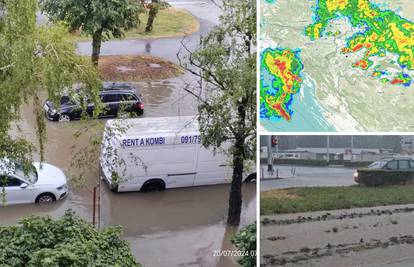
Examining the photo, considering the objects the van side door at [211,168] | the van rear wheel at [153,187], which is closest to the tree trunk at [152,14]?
the van side door at [211,168]

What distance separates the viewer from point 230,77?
1195cm

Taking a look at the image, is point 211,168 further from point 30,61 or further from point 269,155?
point 269,155

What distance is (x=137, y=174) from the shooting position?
52.1 feet

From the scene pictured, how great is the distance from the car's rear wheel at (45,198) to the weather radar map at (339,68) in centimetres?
1048

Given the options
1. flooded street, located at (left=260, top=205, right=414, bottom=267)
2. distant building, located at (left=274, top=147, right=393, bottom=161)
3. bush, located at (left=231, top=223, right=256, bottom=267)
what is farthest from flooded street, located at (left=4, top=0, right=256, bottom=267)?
flooded street, located at (left=260, top=205, right=414, bottom=267)

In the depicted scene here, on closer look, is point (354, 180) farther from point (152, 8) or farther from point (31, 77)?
point (152, 8)

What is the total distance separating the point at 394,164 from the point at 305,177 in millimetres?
930

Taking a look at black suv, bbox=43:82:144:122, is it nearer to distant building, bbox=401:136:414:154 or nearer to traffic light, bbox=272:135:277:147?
traffic light, bbox=272:135:277:147

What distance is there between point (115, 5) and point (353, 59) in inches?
669

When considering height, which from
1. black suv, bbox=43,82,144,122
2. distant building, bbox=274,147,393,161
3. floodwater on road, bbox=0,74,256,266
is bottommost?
floodwater on road, bbox=0,74,256,266

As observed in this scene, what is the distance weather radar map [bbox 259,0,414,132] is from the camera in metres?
5.89

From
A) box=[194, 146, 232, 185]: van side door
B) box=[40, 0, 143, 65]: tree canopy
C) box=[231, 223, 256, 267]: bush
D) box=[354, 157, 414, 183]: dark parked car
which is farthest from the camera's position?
box=[40, 0, 143, 65]: tree canopy

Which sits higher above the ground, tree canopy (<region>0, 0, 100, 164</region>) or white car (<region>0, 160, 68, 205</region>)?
tree canopy (<region>0, 0, 100, 164</region>)

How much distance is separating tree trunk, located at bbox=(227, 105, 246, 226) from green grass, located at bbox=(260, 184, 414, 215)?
6.38m
